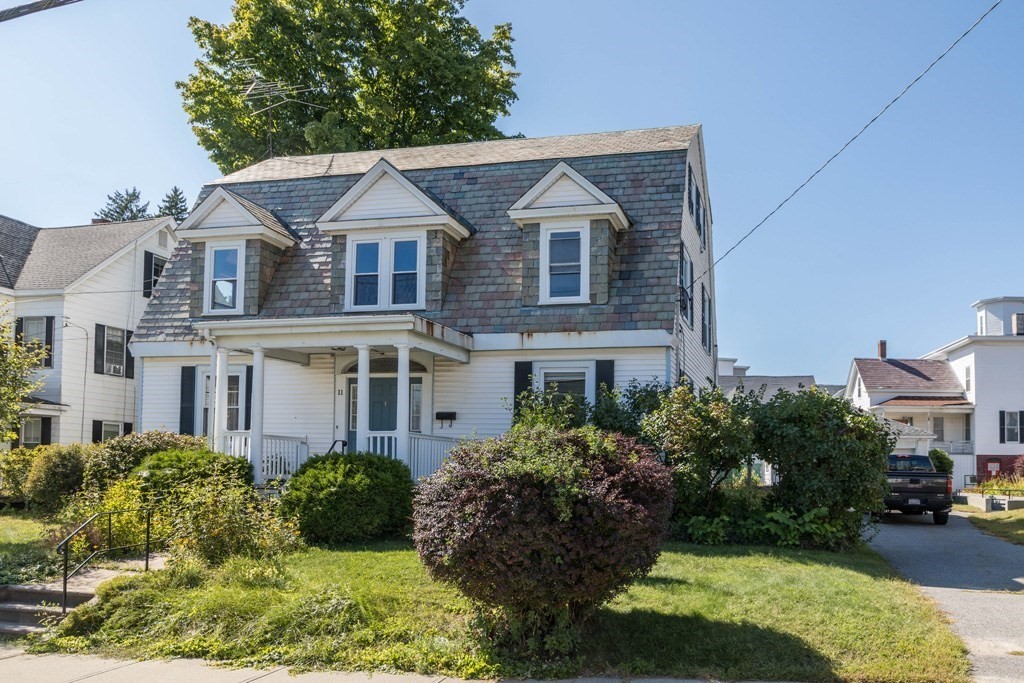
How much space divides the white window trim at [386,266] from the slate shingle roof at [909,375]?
96.7ft

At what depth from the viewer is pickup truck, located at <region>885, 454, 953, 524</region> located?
1967 cm

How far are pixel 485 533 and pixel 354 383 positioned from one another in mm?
11298

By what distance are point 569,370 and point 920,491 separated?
27.9 ft

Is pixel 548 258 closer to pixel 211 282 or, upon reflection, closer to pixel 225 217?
pixel 225 217

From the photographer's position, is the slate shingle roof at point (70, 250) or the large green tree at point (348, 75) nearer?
the slate shingle roof at point (70, 250)

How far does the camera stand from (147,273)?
30.3 meters

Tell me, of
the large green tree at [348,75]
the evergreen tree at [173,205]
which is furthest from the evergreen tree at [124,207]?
the large green tree at [348,75]

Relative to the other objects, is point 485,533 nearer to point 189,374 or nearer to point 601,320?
point 601,320

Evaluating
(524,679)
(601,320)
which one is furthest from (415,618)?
(601,320)

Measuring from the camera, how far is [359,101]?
32.0 m

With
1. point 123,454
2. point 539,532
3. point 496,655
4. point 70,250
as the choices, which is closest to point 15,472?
point 123,454

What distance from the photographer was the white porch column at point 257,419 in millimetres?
16141

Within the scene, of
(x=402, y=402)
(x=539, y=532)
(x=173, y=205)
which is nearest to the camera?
(x=539, y=532)

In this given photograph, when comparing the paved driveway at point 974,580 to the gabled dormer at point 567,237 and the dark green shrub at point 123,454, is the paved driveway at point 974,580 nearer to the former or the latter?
the gabled dormer at point 567,237
